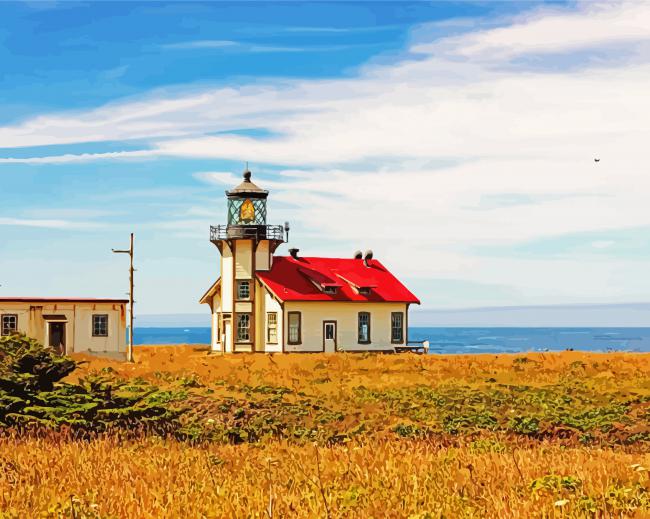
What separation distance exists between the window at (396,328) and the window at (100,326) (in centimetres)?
1726

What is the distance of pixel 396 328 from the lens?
5588cm

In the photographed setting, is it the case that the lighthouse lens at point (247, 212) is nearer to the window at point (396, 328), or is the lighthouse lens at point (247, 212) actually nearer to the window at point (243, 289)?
the window at point (243, 289)

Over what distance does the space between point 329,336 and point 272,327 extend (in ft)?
11.4

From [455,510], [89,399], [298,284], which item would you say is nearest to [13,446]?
[89,399]

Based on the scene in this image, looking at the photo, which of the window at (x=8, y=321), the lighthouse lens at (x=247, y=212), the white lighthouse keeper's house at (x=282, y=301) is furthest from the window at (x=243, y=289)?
the window at (x=8, y=321)

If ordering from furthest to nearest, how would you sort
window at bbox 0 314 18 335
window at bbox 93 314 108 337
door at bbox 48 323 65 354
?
1. window at bbox 93 314 108 337
2. door at bbox 48 323 65 354
3. window at bbox 0 314 18 335

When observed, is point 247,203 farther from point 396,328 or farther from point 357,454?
point 357,454

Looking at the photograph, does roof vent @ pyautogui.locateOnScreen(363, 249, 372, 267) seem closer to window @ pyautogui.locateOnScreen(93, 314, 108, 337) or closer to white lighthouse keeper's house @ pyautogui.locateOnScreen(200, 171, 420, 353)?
white lighthouse keeper's house @ pyautogui.locateOnScreen(200, 171, 420, 353)

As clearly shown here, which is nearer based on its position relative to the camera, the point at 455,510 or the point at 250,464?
the point at 455,510

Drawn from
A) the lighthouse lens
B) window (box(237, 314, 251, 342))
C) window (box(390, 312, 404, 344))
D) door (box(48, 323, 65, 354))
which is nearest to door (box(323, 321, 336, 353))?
window (box(390, 312, 404, 344))

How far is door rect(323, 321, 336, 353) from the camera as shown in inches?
2106

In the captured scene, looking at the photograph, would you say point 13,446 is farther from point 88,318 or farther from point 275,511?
point 88,318

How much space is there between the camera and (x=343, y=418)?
21594 millimetres

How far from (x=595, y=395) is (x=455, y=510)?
20.6 m
